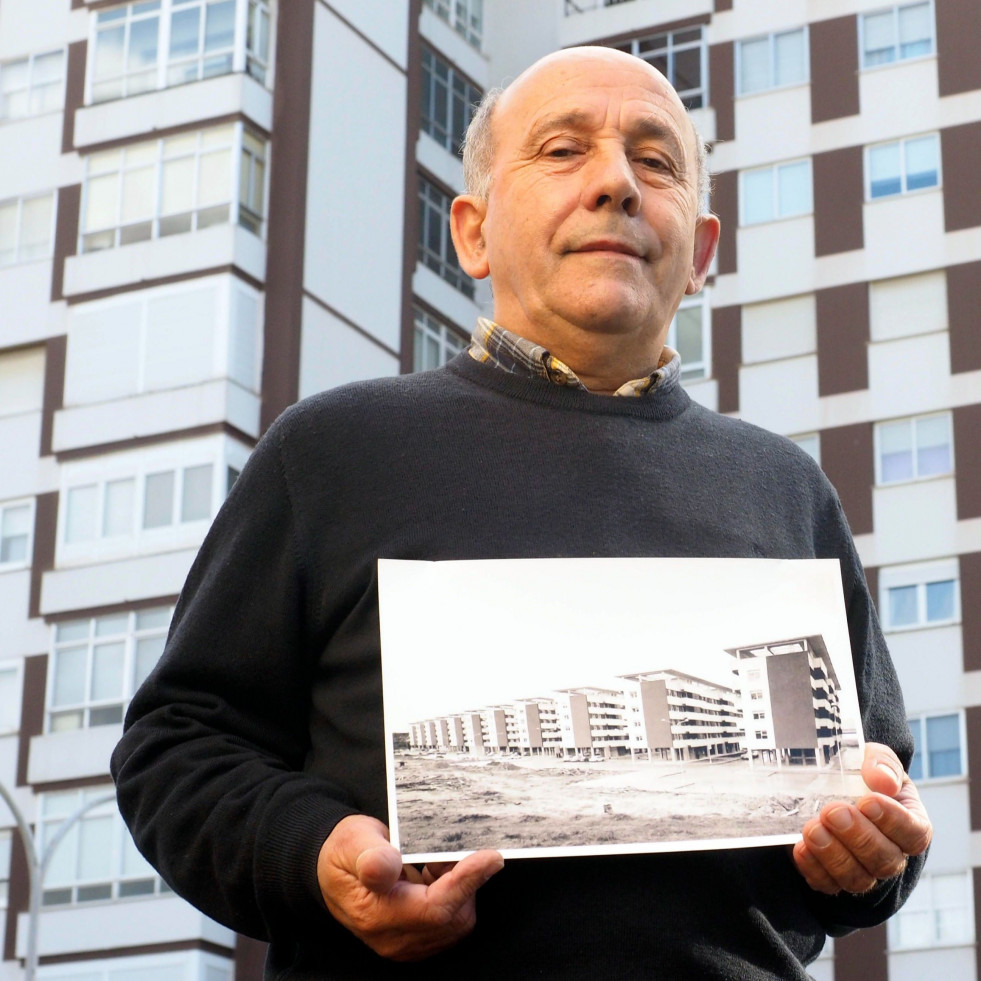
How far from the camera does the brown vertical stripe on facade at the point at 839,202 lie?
26.9 meters

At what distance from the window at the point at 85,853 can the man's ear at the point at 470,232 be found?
21506 mm

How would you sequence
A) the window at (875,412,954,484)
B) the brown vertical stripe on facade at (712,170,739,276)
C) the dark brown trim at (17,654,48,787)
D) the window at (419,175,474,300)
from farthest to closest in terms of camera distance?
the window at (419,175,474,300)
the brown vertical stripe on facade at (712,170,739,276)
the window at (875,412,954,484)
the dark brown trim at (17,654,48,787)

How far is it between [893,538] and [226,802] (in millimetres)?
24032

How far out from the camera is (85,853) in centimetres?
2395

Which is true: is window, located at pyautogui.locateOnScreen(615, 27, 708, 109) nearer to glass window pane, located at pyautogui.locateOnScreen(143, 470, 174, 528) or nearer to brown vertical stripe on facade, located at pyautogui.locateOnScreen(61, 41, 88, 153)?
brown vertical stripe on facade, located at pyautogui.locateOnScreen(61, 41, 88, 153)

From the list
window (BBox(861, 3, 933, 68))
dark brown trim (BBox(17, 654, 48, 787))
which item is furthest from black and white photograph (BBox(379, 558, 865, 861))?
window (BBox(861, 3, 933, 68))

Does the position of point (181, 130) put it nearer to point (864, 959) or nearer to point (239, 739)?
point (864, 959)

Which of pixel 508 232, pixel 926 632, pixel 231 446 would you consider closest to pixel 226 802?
pixel 508 232

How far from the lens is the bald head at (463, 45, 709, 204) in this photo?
2.88 m

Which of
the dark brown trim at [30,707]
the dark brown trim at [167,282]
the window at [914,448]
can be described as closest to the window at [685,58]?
the window at [914,448]

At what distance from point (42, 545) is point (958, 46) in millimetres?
13455

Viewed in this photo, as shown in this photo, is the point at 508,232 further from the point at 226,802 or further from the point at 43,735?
the point at 43,735

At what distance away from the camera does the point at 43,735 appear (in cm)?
2425

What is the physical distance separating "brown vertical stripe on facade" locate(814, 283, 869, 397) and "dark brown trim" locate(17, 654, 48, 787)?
1058 centimetres
